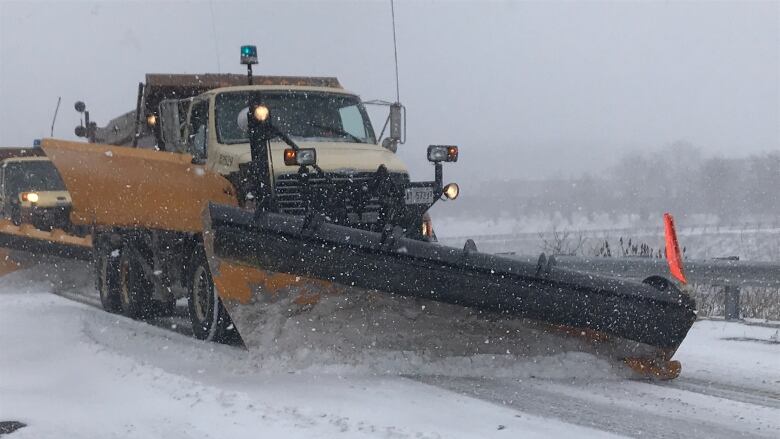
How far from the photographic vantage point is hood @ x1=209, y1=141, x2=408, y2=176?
7633mm

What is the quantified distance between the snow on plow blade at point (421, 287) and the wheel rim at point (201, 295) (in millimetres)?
1338

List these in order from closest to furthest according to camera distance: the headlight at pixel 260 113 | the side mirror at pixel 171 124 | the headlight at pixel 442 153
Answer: the headlight at pixel 260 113, the headlight at pixel 442 153, the side mirror at pixel 171 124

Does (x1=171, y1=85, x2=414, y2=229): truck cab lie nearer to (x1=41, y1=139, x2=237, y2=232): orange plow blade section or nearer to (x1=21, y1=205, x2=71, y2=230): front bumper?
(x1=41, y1=139, x2=237, y2=232): orange plow blade section

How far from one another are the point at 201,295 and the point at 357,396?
2716 millimetres

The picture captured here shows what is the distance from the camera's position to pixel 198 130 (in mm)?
8859

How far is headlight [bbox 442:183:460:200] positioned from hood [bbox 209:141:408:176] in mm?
392

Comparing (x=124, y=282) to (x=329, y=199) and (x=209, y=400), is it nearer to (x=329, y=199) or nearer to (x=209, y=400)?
(x=329, y=199)

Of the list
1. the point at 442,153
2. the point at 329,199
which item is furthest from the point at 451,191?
the point at 329,199

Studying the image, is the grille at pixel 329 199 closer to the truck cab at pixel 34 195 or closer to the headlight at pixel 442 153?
the headlight at pixel 442 153

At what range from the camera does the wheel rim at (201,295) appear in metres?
7.71

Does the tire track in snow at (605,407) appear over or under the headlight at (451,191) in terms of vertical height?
under

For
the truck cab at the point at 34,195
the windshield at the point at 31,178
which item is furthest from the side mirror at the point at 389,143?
the windshield at the point at 31,178

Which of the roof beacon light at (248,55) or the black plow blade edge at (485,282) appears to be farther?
the roof beacon light at (248,55)

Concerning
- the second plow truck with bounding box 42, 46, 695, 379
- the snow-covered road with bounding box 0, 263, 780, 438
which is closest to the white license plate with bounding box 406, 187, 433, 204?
the second plow truck with bounding box 42, 46, 695, 379
